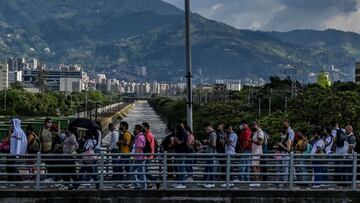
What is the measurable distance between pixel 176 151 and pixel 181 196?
169 cm

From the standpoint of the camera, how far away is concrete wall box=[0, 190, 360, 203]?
16.1 meters

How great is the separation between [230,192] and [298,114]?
31.4 meters

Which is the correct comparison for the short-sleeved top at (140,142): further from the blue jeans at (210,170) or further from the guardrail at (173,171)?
the blue jeans at (210,170)

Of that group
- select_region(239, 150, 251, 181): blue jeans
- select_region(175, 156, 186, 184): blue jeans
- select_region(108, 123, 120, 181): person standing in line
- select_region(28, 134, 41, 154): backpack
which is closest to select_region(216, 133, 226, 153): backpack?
select_region(239, 150, 251, 181): blue jeans

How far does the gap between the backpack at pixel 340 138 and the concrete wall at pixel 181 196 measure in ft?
7.07

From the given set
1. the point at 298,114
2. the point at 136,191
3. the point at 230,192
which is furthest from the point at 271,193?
the point at 298,114

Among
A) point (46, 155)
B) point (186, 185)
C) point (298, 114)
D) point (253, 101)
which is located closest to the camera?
point (46, 155)

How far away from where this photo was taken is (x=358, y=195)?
1664cm

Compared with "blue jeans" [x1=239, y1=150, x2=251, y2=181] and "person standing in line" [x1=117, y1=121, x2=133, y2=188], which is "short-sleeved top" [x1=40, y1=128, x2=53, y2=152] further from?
"blue jeans" [x1=239, y1=150, x2=251, y2=181]

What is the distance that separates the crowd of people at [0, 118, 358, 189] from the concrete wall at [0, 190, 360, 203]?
391mm

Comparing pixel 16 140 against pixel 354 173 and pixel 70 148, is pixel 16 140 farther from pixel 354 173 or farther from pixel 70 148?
pixel 354 173

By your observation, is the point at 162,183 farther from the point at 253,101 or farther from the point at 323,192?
the point at 253,101

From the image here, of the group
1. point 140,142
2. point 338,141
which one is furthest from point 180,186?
point 338,141

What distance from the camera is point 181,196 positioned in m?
16.4
